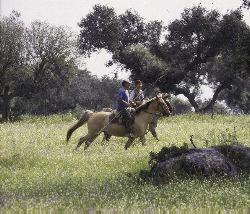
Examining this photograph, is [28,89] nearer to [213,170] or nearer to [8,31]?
[8,31]

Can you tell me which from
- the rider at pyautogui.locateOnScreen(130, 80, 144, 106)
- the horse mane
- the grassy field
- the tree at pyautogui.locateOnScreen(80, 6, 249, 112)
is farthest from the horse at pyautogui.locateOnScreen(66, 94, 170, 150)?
the tree at pyautogui.locateOnScreen(80, 6, 249, 112)

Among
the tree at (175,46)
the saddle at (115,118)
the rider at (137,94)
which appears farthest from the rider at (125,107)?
the tree at (175,46)

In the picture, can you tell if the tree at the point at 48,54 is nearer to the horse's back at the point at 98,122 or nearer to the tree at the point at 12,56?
the tree at the point at 12,56

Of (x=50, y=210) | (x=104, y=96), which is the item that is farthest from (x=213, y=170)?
(x=104, y=96)

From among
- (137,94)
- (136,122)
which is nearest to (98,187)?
(136,122)

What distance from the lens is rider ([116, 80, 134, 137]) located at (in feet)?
59.5

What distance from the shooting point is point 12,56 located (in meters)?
55.0

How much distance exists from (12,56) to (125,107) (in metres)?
39.2

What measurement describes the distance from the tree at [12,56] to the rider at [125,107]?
37750 mm

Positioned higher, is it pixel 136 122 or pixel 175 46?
pixel 175 46

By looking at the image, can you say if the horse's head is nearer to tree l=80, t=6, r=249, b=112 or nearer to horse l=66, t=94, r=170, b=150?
horse l=66, t=94, r=170, b=150

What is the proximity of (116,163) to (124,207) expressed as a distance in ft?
19.1

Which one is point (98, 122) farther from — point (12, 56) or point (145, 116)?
point (12, 56)

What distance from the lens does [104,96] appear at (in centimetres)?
10581
